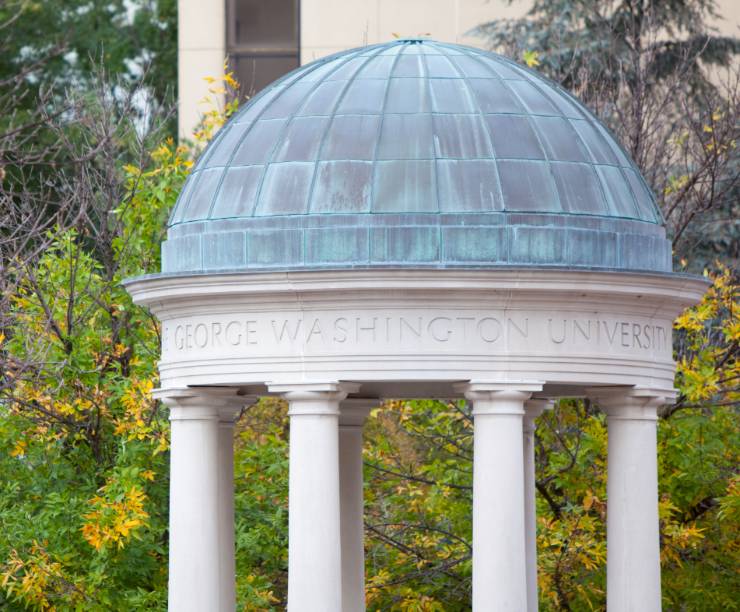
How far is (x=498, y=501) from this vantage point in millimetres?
25375

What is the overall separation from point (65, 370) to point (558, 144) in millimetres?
14016

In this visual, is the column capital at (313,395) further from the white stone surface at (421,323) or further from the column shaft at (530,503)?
the column shaft at (530,503)

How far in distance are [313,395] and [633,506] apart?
4.78 metres

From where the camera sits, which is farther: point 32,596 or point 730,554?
point 730,554

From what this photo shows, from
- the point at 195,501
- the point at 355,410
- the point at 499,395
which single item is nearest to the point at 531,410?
the point at 355,410

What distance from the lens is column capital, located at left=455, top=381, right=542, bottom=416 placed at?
25.3 meters

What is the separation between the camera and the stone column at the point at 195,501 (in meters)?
27.0

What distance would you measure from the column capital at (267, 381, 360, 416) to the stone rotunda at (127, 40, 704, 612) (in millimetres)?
30

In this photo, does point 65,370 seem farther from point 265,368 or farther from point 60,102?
point 60,102

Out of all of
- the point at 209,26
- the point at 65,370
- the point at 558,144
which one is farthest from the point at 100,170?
the point at 558,144

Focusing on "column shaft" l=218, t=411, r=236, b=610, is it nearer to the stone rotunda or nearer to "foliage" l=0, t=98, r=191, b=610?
the stone rotunda

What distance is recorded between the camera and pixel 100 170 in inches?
1724

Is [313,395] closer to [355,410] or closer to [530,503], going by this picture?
[355,410]

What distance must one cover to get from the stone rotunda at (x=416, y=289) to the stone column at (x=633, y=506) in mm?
27
